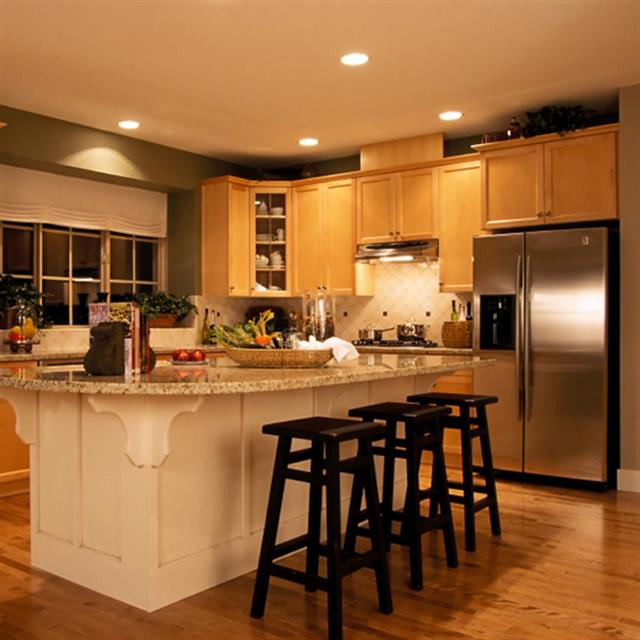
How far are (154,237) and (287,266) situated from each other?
127cm

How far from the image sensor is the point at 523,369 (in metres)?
5.12

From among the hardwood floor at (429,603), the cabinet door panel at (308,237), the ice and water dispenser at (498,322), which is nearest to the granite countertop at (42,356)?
the hardwood floor at (429,603)

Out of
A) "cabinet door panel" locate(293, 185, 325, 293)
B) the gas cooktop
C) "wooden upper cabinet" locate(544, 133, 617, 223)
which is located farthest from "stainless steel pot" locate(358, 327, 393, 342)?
"wooden upper cabinet" locate(544, 133, 617, 223)

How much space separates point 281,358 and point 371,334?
11.3 ft

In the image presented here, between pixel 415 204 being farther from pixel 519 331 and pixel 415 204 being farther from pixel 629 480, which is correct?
pixel 629 480

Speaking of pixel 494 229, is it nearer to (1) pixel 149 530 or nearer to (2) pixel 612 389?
(2) pixel 612 389

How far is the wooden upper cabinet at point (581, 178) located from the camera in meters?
4.97

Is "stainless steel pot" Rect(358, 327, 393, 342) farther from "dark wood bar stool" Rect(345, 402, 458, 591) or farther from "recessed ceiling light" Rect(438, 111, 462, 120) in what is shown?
"dark wood bar stool" Rect(345, 402, 458, 591)

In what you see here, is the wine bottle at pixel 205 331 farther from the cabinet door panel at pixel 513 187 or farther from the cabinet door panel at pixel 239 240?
the cabinet door panel at pixel 513 187

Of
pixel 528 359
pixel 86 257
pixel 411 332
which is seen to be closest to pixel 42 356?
pixel 86 257

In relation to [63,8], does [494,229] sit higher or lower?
lower

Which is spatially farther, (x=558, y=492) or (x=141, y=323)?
(x=558, y=492)

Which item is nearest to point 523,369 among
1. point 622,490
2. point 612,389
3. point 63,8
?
point 612,389

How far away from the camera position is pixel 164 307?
6582 mm
